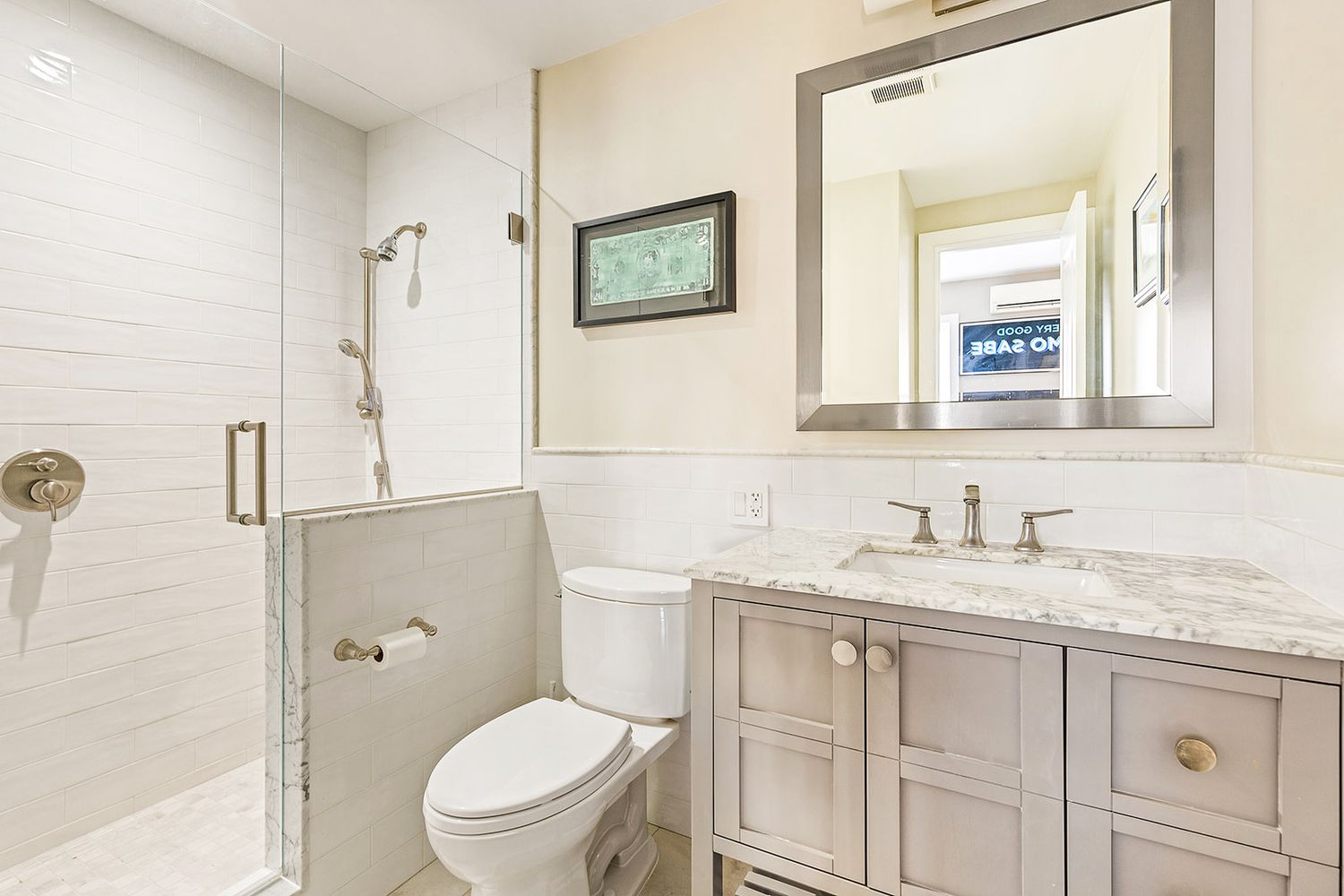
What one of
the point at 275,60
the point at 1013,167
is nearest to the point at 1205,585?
the point at 1013,167

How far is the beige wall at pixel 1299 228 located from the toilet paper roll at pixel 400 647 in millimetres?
1848

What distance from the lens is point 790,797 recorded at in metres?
1.12

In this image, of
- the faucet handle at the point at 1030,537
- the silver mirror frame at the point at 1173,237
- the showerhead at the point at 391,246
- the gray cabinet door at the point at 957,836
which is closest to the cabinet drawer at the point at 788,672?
the gray cabinet door at the point at 957,836

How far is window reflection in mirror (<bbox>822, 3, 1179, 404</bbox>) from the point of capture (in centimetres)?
130

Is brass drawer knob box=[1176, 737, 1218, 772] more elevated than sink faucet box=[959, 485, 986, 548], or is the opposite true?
sink faucet box=[959, 485, 986, 548]

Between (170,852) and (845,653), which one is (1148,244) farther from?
(170,852)

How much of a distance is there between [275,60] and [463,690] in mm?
1707

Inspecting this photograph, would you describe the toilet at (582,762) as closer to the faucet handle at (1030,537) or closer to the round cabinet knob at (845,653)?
the round cabinet knob at (845,653)

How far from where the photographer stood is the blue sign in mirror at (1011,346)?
1.37m

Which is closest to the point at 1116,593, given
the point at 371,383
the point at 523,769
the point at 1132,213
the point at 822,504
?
the point at 822,504

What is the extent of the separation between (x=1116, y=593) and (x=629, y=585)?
107cm

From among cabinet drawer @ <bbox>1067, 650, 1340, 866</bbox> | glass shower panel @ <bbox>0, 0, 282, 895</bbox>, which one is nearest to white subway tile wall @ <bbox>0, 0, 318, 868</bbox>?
glass shower panel @ <bbox>0, 0, 282, 895</bbox>

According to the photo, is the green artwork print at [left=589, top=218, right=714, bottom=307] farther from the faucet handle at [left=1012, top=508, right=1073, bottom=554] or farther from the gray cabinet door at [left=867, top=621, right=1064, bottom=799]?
the gray cabinet door at [left=867, top=621, right=1064, bottom=799]

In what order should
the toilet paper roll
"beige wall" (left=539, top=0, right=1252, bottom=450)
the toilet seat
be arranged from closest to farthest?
the toilet seat < the toilet paper roll < "beige wall" (left=539, top=0, right=1252, bottom=450)
